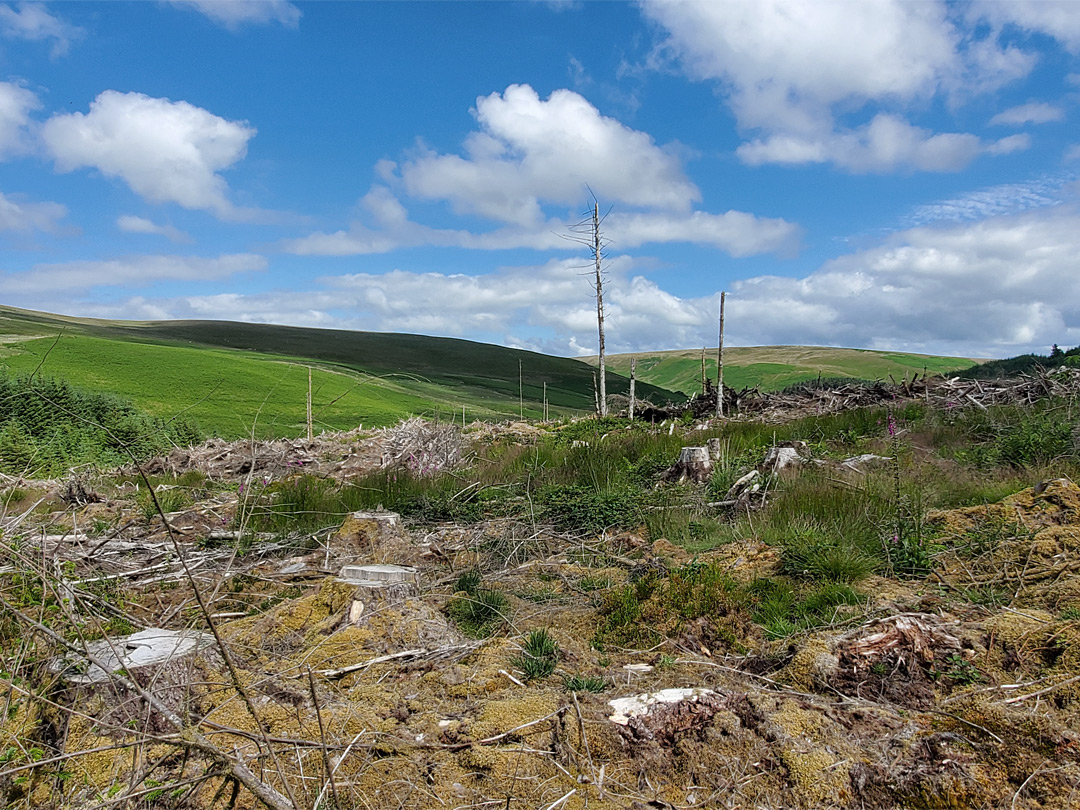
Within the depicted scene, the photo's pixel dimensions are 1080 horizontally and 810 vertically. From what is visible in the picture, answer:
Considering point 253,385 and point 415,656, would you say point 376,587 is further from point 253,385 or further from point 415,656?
point 253,385

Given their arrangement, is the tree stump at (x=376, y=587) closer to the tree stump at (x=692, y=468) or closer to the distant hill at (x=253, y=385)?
the distant hill at (x=253, y=385)

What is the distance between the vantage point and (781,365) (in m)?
83.7

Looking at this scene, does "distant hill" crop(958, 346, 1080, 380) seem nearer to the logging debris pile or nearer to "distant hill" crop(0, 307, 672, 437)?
the logging debris pile

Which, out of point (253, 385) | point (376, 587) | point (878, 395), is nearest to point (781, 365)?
point (253, 385)

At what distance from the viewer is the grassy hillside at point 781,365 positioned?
236 ft

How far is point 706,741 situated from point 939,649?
4.59 ft

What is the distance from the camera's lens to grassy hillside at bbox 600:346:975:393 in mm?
72056

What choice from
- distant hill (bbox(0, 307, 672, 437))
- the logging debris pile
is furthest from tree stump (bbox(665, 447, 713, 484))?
the logging debris pile

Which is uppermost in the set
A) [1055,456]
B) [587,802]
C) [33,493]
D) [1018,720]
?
[1055,456]

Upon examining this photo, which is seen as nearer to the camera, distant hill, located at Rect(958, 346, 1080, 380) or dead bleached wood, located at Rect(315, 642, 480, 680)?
dead bleached wood, located at Rect(315, 642, 480, 680)

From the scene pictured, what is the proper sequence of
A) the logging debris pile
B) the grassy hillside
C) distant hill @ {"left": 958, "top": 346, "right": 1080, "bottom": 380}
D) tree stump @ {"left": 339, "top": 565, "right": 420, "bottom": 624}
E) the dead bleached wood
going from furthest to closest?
the grassy hillside
distant hill @ {"left": 958, "top": 346, "right": 1080, "bottom": 380}
the logging debris pile
tree stump @ {"left": 339, "top": 565, "right": 420, "bottom": 624}
the dead bleached wood

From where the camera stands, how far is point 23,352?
1176 inches

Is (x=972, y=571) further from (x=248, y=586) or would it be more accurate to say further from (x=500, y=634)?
(x=248, y=586)

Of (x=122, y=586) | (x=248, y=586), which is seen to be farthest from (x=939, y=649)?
(x=122, y=586)
